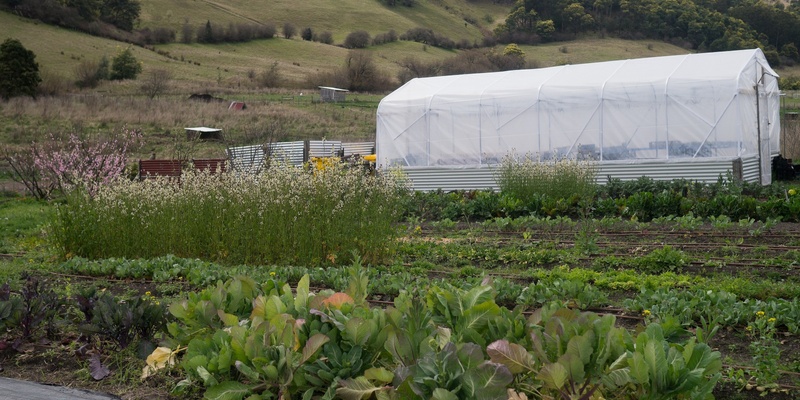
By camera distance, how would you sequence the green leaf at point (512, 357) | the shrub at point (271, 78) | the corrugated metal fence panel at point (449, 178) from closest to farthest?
the green leaf at point (512, 357) < the corrugated metal fence panel at point (449, 178) < the shrub at point (271, 78)

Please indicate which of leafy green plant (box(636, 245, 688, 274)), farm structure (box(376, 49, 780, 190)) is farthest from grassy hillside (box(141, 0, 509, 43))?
leafy green plant (box(636, 245, 688, 274))

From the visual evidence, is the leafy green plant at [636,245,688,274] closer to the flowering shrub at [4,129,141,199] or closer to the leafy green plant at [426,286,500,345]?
the leafy green plant at [426,286,500,345]

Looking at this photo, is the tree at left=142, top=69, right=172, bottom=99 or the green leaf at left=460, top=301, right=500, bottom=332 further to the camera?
the tree at left=142, top=69, right=172, bottom=99

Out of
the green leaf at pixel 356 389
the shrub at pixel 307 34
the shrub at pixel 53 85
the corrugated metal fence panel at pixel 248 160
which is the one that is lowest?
the green leaf at pixel 356 389

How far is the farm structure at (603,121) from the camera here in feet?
54.0

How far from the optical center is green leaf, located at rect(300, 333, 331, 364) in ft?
11.3

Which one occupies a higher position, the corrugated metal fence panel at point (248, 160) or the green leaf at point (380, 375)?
the corrugated metal fence panel at point (248, 160)

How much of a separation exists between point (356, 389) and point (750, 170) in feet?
50.6

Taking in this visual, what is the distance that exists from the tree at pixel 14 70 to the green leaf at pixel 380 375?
39.7m

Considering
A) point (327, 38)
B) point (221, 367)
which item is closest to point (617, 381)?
point (221, 367)

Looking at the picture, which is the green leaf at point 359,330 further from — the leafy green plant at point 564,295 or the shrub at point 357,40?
the shrub at point 357,40

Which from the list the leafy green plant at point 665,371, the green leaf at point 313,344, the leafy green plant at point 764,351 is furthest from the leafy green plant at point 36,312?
the leafy green plant at point 764,351

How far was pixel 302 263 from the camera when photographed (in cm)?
783

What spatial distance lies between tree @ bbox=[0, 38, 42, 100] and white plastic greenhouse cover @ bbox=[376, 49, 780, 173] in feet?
87.0
